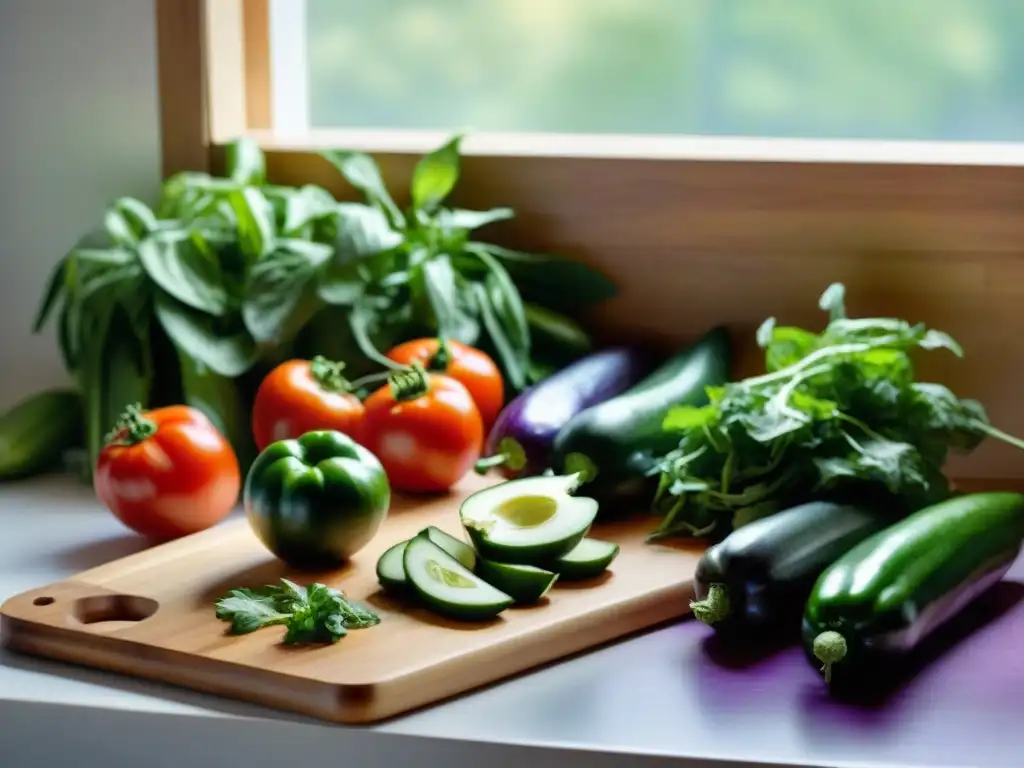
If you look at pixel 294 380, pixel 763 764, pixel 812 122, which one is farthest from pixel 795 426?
pixel 812 122

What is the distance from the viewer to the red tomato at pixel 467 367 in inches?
52.2

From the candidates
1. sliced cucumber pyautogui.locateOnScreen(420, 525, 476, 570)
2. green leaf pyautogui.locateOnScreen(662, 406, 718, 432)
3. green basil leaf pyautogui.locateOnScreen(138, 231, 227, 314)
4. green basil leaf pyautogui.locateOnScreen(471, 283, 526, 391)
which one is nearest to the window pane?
green basil leaf pyautogui.locateOnScreen(471, 283, 526, 391)

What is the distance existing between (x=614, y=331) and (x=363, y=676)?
2.29 feet

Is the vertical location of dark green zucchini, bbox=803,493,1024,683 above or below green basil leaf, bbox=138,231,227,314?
below

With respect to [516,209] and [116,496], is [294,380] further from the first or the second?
[516,209]

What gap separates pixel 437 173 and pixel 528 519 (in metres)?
0.49

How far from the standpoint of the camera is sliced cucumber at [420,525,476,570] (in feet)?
3.33

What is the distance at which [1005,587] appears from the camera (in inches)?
43.1

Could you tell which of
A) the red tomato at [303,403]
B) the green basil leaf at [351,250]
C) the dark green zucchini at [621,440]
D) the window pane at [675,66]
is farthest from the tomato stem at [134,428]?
the window pane at [675,66]

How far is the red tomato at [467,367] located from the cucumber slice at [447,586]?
329 millimetres

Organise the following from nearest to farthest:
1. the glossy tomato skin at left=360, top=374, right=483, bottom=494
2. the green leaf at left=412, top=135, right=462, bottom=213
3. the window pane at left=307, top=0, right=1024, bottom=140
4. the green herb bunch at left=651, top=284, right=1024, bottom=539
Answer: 1. the green herb bunch at left=651, top=284, right=1024, bottom=539
2. the glossy tomato skin at left=360, top=374, right=483, bottom=494
3. the green leaf at left=412, top=135, right=462, bottom=213
4. the window pane at left=307, top=0, right=1024, bottom=140

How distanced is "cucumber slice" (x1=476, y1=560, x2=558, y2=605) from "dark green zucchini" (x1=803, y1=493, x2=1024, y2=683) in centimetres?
19

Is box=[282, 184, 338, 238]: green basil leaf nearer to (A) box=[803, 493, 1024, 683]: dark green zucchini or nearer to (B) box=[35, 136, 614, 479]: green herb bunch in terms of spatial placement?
(B) box=[35, 136, 614, 479]: green herb bunch

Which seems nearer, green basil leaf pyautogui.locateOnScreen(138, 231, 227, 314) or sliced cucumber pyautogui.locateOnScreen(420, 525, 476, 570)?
sliced cucumber pyautogui.locateOnScreen(420, 525, 476, 570)
